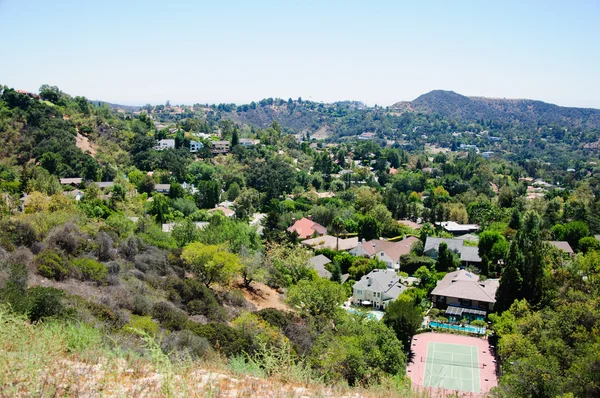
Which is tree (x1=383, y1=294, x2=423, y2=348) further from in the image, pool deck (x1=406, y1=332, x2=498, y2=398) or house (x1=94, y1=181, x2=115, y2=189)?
house (x1=94, y1=181, x2=115, y2=189)

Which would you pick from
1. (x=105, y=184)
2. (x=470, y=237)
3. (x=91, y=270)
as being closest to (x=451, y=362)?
(x=91, y=270)

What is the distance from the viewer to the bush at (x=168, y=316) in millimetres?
11883

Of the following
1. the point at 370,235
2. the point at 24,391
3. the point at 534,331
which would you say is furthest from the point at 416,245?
the point at 24,391

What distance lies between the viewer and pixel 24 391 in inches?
183

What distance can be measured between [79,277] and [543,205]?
42.8 m

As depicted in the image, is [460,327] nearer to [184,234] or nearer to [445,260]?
[445,260]

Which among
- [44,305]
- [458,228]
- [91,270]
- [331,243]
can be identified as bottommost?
[458,228]

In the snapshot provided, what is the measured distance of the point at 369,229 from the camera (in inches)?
1471

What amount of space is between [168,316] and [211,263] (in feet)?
Answer: 14.9

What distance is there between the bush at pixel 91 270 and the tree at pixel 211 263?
3.53 m

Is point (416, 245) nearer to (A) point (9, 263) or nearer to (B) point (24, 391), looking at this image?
(A) point (9, 263)

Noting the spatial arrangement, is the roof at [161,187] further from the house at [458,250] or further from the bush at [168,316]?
the bush at [168,316]

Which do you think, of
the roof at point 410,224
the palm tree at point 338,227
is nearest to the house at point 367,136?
the roof at point 410,224

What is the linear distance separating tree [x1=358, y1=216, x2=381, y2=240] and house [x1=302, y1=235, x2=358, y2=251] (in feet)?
5.51
